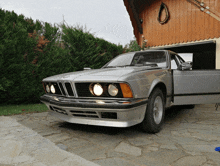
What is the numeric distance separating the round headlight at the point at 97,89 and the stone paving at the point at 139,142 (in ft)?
2.22

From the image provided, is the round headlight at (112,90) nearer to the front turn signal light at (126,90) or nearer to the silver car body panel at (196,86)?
the front turn signal light at (126,90)

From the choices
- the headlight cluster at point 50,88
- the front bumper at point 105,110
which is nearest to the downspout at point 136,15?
the headlight cluster at point 50,88

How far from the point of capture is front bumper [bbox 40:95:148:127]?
7.90 feet

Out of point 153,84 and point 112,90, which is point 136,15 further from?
point 112,90

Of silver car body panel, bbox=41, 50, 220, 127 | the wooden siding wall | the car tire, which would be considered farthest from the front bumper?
the wooden siding wall

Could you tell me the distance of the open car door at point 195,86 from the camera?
357 cm

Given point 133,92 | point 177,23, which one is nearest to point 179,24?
point 177,23

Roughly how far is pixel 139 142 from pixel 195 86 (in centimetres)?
186

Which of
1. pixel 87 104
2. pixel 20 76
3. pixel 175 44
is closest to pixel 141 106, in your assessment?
pixel 87 104

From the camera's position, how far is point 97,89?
2537mm

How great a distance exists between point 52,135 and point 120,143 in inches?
42.5

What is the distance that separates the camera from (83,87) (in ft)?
8.67

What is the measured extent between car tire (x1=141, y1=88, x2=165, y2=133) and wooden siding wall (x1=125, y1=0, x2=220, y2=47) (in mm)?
5723

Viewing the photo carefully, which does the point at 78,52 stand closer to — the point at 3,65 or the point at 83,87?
the point at 3,65
